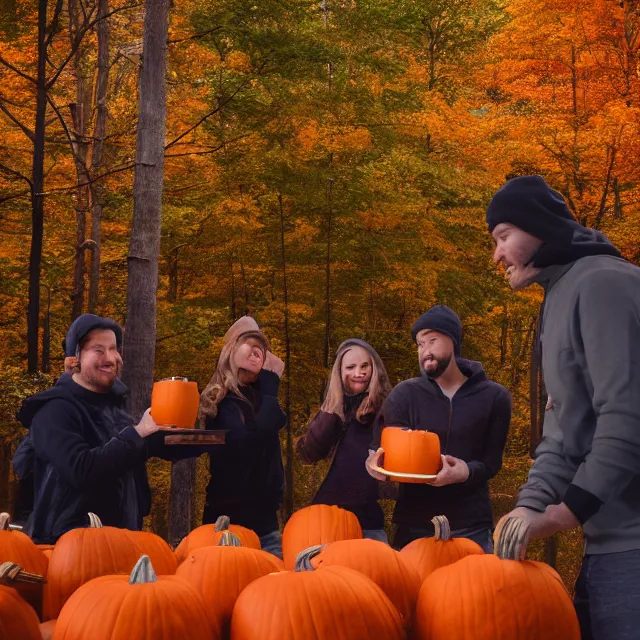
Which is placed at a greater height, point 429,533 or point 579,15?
point 579,15

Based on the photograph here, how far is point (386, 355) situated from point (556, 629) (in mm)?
13562

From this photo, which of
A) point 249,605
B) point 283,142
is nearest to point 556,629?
point 249,605

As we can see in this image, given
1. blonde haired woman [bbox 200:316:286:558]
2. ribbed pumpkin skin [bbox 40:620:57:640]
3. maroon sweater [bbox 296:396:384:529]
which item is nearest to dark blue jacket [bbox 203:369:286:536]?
blonde haired woman [bbox 200:316:286:558]

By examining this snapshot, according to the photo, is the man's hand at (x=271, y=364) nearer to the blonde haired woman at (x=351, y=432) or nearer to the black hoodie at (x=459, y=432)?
the blonde haired woman at (x=351, y=432)

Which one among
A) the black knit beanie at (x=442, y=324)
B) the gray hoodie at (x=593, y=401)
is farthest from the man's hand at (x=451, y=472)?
the gray hoodie at (x=593, y=401)

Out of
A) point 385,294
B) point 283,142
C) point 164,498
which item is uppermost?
point 283,142

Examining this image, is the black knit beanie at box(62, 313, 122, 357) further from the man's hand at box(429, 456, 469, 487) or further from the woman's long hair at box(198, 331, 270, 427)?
the man's hand at box(429, 456, 469, 487)

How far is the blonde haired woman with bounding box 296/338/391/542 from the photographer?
4.61 m

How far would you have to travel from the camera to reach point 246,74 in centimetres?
1034

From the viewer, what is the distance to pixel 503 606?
85.4 inches

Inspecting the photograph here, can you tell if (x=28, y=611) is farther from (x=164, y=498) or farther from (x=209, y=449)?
(x=164, y=498)

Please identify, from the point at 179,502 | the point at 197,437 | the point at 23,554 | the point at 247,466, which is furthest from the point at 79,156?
the point at 23,554

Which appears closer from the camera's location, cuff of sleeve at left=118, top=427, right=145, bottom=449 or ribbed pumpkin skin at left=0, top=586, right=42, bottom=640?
ribbed pumpkin skin at left=0, top=586, right=42, bottom=640

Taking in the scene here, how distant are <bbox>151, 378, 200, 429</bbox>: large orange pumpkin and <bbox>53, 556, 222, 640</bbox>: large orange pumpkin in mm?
1346
